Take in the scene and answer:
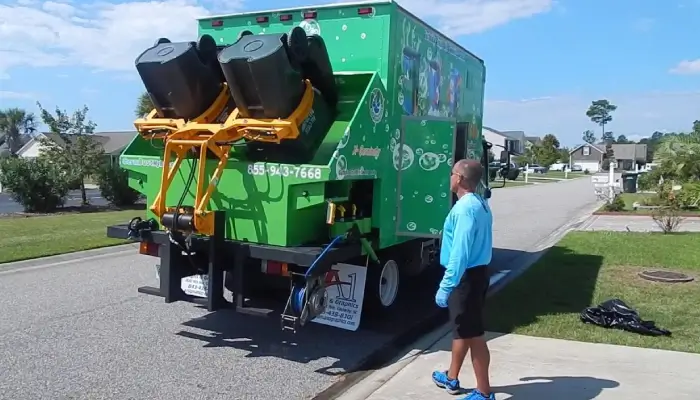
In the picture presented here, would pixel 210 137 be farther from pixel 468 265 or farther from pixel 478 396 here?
pixel 478 396

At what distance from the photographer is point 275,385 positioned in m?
5.15

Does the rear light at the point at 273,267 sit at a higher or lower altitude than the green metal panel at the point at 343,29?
lower

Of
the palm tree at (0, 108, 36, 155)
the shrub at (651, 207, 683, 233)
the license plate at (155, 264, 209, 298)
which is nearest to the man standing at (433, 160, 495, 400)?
the license plate at (155, 264, 209, 298)

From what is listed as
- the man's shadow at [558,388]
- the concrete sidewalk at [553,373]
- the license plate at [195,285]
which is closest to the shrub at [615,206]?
the concrete sidewalk at [553,373]

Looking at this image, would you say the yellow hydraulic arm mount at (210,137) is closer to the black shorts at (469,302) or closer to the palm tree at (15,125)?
the black shorts at (469,302)

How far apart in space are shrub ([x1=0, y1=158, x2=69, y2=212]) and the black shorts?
22.9m

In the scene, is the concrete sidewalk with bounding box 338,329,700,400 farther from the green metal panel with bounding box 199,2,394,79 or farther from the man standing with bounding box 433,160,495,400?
the green metal panel with bounding box 199,2,394,79

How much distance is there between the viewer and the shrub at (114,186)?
85.9 feet

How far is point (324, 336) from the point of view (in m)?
6.59

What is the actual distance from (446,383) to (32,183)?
22.8 meters

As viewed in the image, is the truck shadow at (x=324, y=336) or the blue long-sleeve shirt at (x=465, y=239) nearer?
the blue long-sleeve shirt at (x=465, y=239)

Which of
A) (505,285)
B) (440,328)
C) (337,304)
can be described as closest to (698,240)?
(505,285)

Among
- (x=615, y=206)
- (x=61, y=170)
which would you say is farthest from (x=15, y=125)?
(x=615, y=206)

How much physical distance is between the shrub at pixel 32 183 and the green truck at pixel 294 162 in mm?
19438
